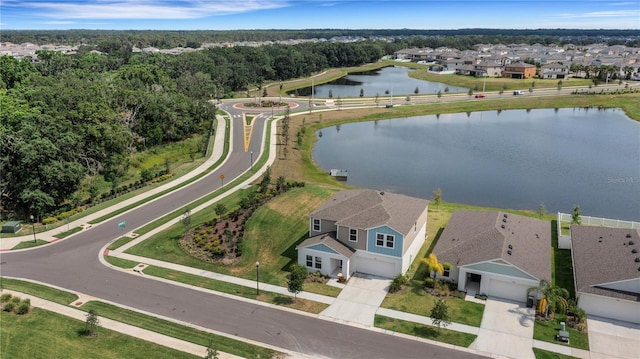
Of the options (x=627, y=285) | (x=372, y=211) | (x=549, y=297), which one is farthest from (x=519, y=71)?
(x=549, y=297)

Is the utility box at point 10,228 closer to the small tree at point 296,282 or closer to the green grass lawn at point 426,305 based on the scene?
the small tree at point 296,282

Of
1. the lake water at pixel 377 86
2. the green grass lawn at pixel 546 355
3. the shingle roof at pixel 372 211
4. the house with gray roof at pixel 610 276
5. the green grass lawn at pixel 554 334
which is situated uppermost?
the lake water at pixel 377 86

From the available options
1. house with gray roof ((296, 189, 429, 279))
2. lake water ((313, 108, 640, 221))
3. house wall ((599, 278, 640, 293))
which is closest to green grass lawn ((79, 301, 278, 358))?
house with gray roof ((296, 189, 429, 279))

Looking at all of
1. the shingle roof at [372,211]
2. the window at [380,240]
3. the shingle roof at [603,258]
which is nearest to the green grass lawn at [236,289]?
the window at [380,240]

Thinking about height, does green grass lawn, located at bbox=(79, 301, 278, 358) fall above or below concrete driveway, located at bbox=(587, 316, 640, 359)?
below

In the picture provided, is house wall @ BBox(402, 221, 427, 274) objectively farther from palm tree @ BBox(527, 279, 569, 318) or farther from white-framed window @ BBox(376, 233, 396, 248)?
palm tree @ BBox(527, 279, 569, 318)

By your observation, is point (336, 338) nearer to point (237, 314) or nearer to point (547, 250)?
point (237, 314)
